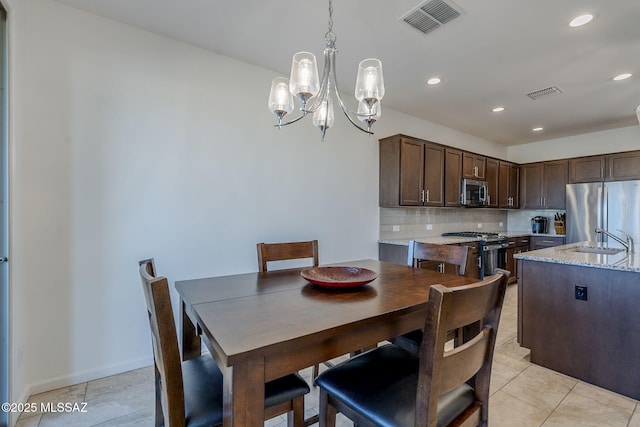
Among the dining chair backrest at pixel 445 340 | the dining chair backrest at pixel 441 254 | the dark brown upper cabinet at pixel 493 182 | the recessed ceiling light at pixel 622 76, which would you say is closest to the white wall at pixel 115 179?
the dining chair backrest at pixel 441 254

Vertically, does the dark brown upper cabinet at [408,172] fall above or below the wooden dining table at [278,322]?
above

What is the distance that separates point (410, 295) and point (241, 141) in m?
2.14

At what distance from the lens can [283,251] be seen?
2.18 m

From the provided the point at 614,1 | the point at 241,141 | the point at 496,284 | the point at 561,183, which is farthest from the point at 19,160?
the point at 561,183

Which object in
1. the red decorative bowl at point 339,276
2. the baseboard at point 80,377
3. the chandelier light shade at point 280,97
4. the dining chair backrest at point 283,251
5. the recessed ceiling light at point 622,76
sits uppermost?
the recessed ceiling light at point 622,76

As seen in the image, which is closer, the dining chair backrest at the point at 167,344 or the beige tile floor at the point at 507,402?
the dining chair backrest at the point at 167,344

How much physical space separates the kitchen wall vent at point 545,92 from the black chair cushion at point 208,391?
4.03 m

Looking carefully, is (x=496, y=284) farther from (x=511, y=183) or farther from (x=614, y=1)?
(x=511, y=183)

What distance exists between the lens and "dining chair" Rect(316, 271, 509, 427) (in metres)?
0.89

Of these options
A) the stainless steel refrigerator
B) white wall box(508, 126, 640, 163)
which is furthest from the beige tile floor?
white wall box(508, 126, 640, 163)

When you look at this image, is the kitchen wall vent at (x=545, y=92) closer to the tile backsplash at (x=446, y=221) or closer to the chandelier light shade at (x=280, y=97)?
the tile backsplash at (x=446, y=221)

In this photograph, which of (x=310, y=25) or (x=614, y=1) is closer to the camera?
(x=614, y=1)

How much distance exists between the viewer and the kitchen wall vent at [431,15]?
2.07m

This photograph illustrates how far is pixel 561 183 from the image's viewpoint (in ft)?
17.5
